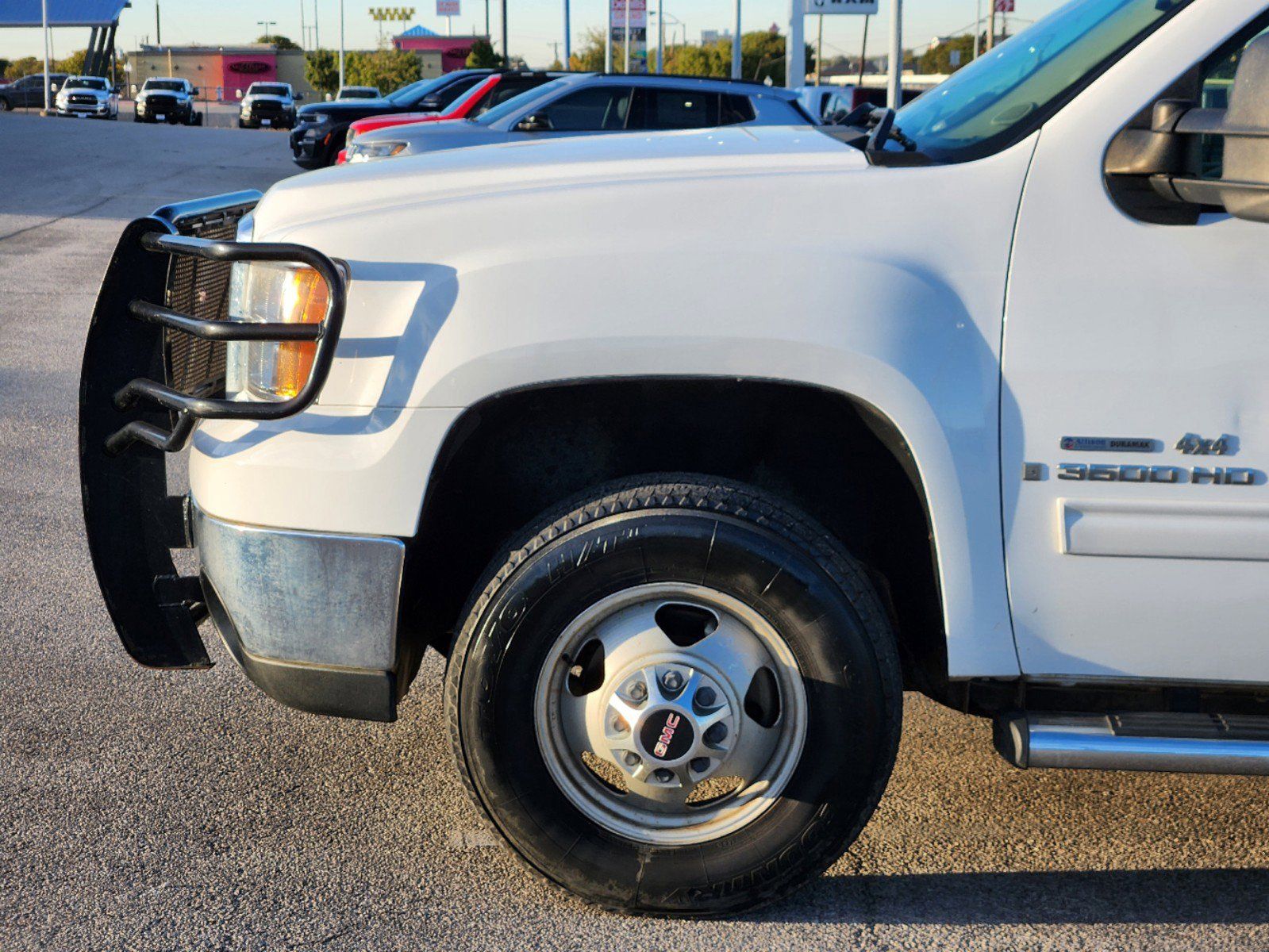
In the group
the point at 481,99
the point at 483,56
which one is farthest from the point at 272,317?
the point at 483,56

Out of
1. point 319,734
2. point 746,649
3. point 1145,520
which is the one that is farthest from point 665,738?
point 319,734

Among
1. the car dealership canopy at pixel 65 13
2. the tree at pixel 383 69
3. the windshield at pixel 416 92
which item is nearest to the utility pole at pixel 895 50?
the windshield at pixel 416 92

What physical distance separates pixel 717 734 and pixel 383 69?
79119 millimetres

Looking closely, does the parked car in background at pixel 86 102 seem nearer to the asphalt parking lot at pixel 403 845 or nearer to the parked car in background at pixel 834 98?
the parked car in background at pixel 834 98

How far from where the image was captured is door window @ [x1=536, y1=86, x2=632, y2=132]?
Result: 14500 millimetres

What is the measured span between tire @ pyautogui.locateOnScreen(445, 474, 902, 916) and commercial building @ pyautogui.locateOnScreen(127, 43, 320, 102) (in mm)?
108423

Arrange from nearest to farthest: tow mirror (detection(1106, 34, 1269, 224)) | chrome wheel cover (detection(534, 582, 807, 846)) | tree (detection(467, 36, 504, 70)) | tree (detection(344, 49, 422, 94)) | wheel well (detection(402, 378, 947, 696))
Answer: tow mirror (detection(1106, 34, 1269, 224)), chrome wheel cover (detection(534, 582, 807, 846)), wheel well (detection(402, 378, 947, 696)), tree (detection(467, 36, 504, 70)), tree (detection(344, 49, 422, 94))

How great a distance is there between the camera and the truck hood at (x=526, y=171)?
2.69m

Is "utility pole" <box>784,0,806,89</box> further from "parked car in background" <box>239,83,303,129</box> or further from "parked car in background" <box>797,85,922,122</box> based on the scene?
"parked car in background" <box>239,83,303,129</box>

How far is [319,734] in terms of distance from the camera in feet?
12.0

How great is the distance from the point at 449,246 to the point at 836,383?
768 millimetres

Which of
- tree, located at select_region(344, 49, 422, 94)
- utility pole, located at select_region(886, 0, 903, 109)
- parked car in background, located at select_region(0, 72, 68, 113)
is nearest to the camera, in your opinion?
utility pole, located at select_region(886, 0, 903, 109)

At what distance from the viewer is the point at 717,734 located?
272 centimetres

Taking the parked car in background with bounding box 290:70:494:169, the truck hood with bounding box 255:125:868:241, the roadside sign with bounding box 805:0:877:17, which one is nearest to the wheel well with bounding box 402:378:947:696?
the truck hood with bounding box 255:125:868:241
